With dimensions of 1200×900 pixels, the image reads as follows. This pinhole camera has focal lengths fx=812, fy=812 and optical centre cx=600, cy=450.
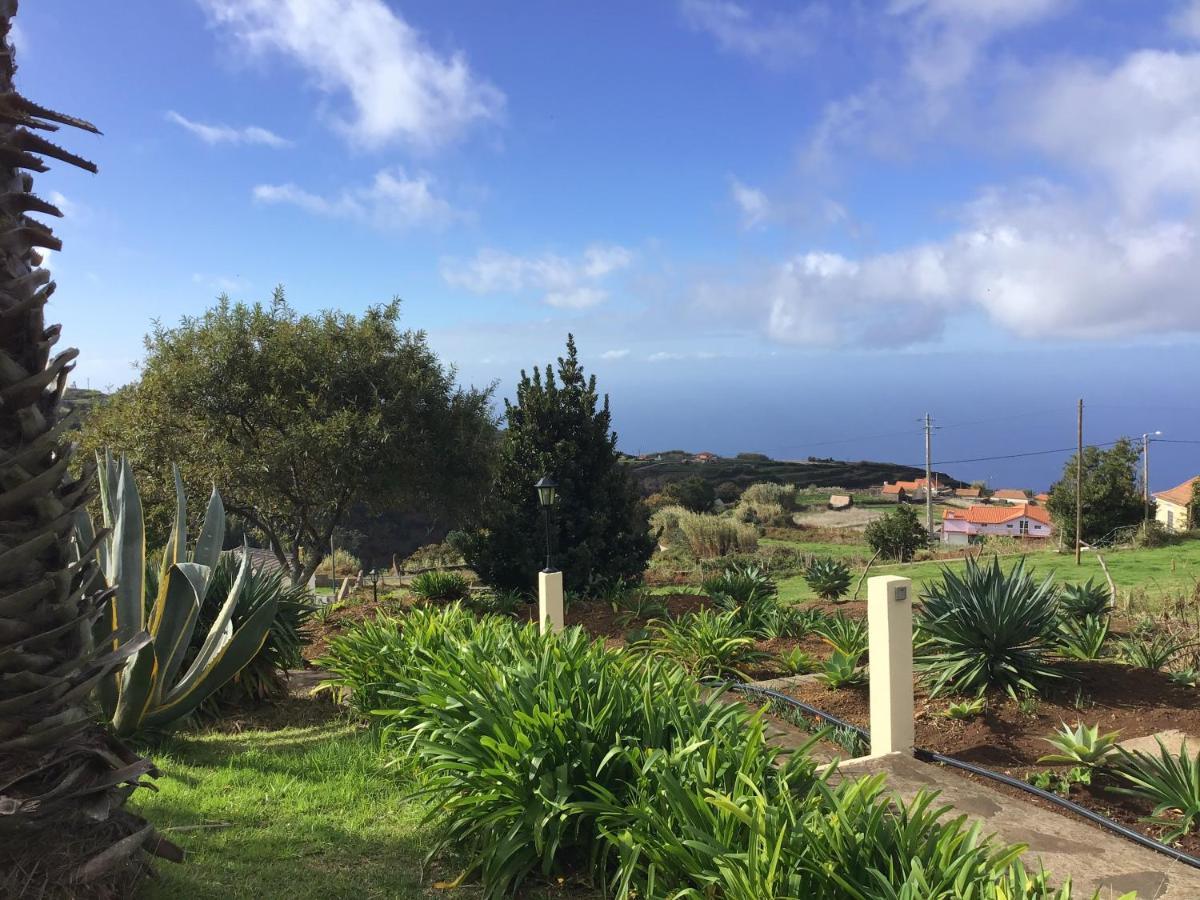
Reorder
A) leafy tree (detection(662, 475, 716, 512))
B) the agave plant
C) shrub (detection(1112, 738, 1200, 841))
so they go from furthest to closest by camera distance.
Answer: leafy tree (detection(662, 475, 716, 512))
the agave plant
shrub (detection(1112, 738, 1200, 841))

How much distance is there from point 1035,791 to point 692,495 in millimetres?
40175

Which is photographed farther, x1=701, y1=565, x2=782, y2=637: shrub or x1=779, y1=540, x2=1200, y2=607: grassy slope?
x1=779, y1=540, x2=1200, y2=607: grassy slope

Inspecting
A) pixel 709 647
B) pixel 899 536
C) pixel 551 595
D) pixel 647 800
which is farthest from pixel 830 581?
pixel 899 536

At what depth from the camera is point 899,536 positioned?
26750 mm

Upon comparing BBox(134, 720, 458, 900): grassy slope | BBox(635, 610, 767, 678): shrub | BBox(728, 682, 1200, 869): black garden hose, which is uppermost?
BBox(635, 610, 767, 678): shrub

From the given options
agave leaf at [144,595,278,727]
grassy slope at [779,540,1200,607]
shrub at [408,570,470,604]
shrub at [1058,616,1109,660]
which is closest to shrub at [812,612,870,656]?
shrub at [1058,616,1109,660]

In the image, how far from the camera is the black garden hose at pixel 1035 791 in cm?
416

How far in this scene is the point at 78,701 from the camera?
292 centimetres

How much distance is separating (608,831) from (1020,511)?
57264 millimetres

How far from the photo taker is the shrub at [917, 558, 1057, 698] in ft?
21.6

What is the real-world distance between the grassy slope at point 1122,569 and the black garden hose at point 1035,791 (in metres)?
8.83

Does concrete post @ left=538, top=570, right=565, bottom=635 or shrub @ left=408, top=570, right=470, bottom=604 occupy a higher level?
concrete post @ left=538, top=570, right=565, bottom=635

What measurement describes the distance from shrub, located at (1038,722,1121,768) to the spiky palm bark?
209 inches

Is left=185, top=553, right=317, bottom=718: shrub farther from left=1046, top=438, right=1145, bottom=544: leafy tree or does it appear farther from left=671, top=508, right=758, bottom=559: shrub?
left=1046, top=438, right=1145, bottom=544: leafy tree
